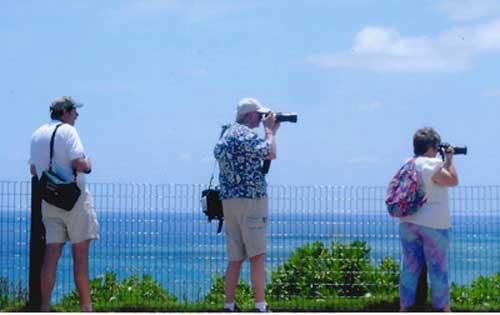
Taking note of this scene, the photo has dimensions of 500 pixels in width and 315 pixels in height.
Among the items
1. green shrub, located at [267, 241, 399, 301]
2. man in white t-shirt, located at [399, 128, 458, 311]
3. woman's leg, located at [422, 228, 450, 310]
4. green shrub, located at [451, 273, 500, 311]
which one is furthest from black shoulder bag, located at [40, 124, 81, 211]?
green shrub, located at [451, 273, 500, 311]

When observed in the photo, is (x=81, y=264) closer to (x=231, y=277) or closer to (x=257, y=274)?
(x=231, y=277)

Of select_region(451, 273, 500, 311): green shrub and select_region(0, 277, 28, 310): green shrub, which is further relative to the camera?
select_region(451, 273, 500, 311): green shrub

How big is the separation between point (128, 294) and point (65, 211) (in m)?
2.65

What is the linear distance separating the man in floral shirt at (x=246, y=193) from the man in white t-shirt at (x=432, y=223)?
119 centimetres

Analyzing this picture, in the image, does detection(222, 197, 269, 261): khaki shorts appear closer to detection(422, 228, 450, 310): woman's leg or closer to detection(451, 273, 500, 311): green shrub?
detection(422, 228, 450, 310): woman's leg

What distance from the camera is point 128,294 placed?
9938 mm

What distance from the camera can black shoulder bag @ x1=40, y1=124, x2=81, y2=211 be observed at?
739 cm

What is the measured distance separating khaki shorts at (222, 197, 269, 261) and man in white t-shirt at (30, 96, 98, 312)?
1.12 m

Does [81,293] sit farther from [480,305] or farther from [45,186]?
[480,305]

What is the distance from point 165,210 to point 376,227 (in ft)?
7.03

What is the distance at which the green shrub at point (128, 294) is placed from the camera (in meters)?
9.77

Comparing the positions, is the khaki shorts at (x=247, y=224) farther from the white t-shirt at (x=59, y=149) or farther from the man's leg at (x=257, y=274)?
the white t-shirt at (x=59, y=149)

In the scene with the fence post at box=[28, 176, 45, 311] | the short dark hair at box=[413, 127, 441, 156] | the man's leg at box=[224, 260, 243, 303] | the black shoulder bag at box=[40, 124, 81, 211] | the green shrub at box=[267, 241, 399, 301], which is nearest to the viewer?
the black shoulder bag at box=[40, 124, 81, 211]

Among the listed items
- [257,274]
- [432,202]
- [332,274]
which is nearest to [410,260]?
[432,202]
